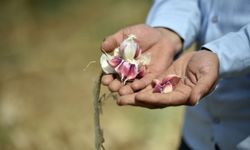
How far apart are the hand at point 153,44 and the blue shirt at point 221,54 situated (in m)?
0.02

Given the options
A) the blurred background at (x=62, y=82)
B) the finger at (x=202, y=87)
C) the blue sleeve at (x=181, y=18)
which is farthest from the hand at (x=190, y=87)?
the blurred background at (x=62, y=82)

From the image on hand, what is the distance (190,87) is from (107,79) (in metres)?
0.15

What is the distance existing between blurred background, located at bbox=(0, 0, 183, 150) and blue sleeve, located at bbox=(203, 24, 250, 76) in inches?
39.9

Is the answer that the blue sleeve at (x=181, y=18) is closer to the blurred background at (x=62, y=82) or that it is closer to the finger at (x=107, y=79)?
the finger at (x=107, y=79)

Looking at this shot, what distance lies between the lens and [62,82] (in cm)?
222

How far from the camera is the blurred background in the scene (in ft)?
6.12

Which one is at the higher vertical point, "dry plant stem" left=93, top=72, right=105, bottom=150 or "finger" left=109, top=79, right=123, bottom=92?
"finger" left=109, top=79, right=123, bottom=92

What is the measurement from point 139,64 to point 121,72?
0.05 m

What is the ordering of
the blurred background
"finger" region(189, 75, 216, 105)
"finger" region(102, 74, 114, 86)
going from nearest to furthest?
"finger" region(189, 75, 216, 105) < "finger" region(102, 74, 114, 86) < the blurred background


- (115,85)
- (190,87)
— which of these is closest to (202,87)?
(190,87)

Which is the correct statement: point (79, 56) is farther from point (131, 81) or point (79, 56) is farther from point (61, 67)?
point (131, 81)

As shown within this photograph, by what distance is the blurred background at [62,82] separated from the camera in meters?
1.87

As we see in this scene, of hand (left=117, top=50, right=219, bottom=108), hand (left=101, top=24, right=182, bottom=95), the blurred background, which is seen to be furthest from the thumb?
the blurred background

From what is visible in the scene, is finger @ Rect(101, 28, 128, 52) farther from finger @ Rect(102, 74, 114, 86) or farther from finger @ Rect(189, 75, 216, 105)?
finger @ Rect(189, 75, 216, 105)
